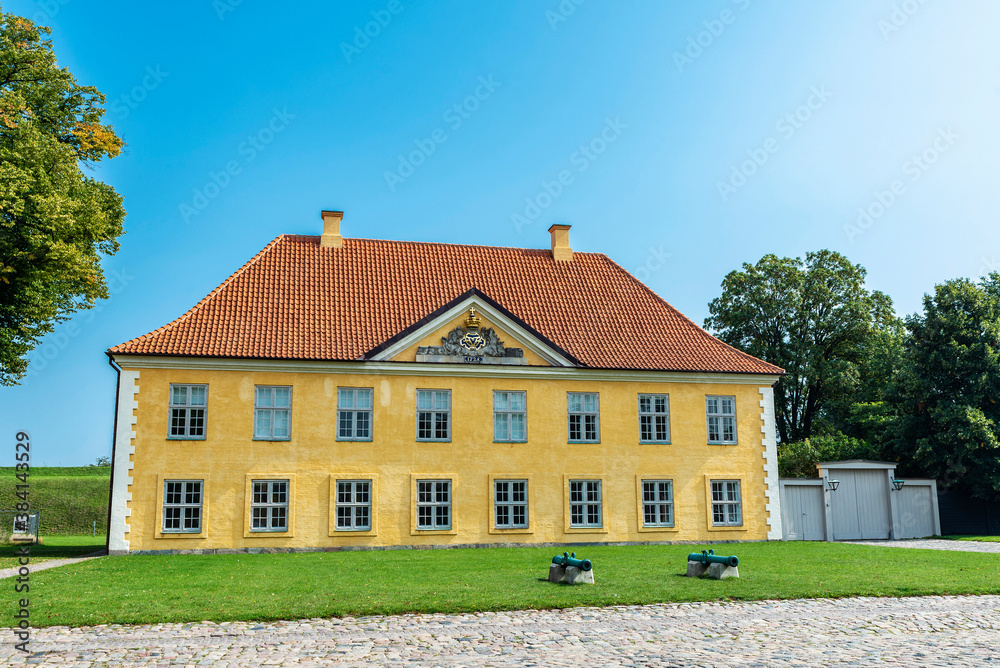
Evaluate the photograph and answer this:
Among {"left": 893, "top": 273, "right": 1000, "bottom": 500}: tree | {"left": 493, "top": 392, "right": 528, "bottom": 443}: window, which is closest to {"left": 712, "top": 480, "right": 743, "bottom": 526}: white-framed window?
{"left": 493, "top": 392, "right": 528, "bottom": 443}: window

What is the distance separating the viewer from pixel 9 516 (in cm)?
3681

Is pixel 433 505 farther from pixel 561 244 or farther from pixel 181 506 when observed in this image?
pixel 561 244

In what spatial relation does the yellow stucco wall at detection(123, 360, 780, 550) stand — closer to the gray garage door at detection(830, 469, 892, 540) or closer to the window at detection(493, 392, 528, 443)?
the window at detection(493, 392, 528, 443)

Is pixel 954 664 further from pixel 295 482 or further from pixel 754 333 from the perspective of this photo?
pixel 754 333

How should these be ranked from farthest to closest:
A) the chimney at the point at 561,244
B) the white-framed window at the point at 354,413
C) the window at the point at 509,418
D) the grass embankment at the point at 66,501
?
the grass embankment at the point at 66,501, the chimney at the point at 561,244, the window at the point at 509,418, the white-framed window at the point at 354,413

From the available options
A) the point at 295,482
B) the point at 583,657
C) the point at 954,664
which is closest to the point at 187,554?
the point at 295,482

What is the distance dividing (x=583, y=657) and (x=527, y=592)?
447 centimetres

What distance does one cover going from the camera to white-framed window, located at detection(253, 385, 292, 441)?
24.8 meters

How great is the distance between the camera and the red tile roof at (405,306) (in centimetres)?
2539

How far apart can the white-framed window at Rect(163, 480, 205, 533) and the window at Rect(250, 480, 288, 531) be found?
4.88 ft

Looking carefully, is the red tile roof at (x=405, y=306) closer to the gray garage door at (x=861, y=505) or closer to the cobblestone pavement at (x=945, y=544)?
the gray garage door at (x=861, y=505)

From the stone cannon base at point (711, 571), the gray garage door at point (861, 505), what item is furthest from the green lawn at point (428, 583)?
the gray garage door at point (861, 505)

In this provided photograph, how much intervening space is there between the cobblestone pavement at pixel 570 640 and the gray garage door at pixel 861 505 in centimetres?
1715

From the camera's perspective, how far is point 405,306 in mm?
27781
